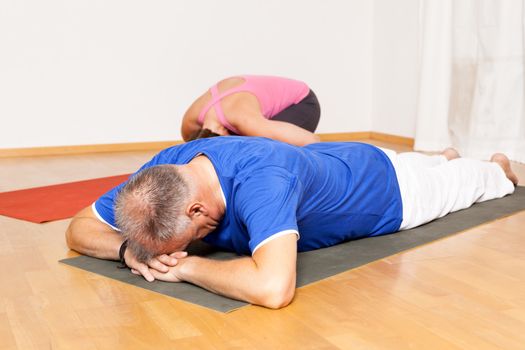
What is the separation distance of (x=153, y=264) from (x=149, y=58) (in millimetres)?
3516

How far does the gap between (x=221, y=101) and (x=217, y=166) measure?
146 centimetres

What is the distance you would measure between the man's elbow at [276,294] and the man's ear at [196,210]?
0.86ft

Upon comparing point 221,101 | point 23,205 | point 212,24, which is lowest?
point 23,205

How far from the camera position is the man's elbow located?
1554 millimetres

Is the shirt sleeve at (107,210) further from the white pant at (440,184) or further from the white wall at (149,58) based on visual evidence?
the white wall at (149,58)

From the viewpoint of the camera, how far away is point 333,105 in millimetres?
5809

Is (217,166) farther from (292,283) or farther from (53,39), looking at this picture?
(53,39)

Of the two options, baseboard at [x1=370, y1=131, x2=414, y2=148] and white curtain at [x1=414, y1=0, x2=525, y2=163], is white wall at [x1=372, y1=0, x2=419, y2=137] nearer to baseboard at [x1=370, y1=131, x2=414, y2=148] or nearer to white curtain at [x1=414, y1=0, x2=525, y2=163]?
baseboard at [x1=370, y1=131, x2=414, y2=148]

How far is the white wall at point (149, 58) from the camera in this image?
473cm

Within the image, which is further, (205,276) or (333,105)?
(333,105)

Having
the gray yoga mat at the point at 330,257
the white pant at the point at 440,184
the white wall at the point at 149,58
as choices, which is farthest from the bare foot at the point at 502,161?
the white wall at the point at 149,58

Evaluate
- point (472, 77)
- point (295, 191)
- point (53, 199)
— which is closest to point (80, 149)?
point (53, 199)

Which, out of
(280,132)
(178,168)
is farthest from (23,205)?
(178,168)

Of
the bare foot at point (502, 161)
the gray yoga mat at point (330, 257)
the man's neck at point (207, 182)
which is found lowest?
the gray yoga mat at point (330, 257)
